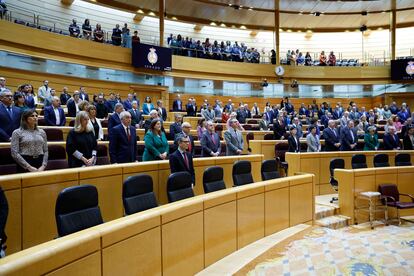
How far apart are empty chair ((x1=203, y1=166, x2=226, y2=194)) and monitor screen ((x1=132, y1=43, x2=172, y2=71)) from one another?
10425 millimetres

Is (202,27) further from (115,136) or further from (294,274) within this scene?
(294,274)

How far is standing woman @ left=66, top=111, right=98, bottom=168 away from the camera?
3.95 metres

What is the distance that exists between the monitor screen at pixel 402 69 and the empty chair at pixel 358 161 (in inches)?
503

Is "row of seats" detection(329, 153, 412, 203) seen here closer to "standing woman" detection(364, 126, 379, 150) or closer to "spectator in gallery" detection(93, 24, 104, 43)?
"standing woman" detection(364, 126, 379, 150)

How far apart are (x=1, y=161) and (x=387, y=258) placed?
4389mm

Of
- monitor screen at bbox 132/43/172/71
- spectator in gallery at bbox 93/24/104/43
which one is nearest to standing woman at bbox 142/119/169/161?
monitor screen at bbox 132/43/172/71

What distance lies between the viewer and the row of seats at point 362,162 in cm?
657

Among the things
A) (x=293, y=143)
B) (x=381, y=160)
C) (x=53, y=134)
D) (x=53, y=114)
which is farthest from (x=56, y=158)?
(x=381, y=160)

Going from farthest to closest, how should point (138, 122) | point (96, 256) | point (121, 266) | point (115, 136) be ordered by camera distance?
point (138, 122) → point (115, 136) → point (121, 266) → point (96, 256)

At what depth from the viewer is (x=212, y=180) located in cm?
428

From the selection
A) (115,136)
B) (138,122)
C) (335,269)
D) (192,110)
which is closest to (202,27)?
(192,110)

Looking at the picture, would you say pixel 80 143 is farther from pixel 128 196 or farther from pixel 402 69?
pixel 402 69

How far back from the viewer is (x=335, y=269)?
361 cm

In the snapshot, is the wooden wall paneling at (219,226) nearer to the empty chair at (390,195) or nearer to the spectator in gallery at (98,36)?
the empty chair at (390,195)
